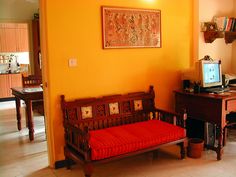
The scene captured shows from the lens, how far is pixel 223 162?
3289 millimetres

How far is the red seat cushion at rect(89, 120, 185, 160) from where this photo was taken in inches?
109

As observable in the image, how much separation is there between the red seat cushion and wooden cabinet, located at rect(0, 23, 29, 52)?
18.6 ft

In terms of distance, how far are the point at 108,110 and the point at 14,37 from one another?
218 inches

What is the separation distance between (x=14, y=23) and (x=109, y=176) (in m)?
5.91

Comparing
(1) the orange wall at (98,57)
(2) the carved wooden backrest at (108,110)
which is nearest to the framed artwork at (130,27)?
(1) the orange wall at (98,57)

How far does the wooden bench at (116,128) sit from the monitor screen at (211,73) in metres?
0.67

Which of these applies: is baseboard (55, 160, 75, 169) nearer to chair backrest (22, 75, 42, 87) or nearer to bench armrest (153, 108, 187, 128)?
bench armrest (153, 108, 187, 128)

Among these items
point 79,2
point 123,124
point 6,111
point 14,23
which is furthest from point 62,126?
point 14,23

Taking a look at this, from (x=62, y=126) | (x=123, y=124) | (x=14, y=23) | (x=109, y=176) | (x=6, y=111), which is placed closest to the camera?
(x=109, y=176)

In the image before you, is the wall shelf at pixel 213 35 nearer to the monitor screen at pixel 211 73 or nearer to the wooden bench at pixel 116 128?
the monitor screen at pixel 211 73

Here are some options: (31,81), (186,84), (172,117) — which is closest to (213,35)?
(186,84)

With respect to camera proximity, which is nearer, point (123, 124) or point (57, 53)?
point (57, 53)

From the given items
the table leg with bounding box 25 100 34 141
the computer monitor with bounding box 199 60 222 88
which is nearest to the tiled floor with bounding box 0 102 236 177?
the table leg with bounding box 25 100 34 141

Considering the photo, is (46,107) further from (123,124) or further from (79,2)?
(79,2)
